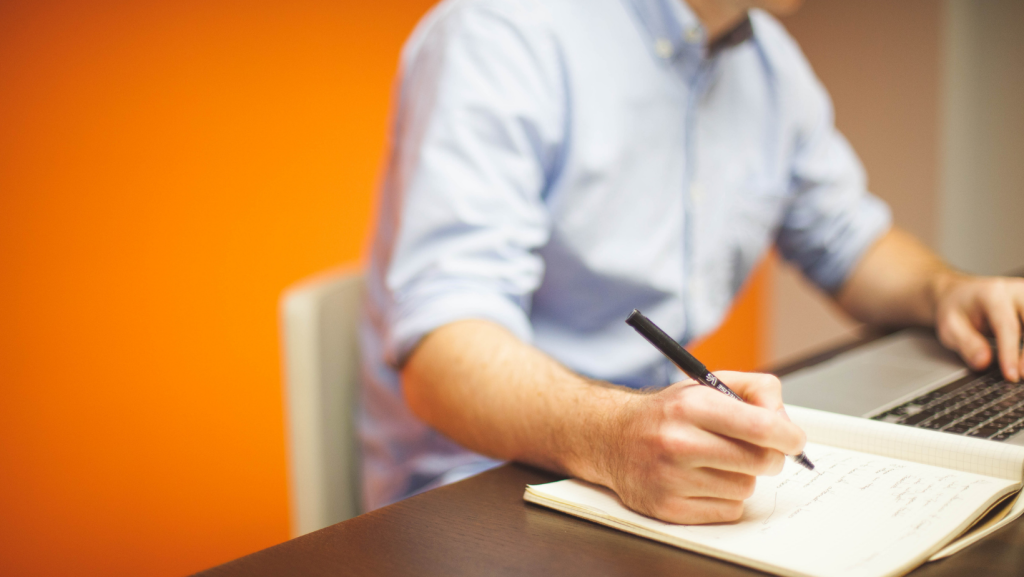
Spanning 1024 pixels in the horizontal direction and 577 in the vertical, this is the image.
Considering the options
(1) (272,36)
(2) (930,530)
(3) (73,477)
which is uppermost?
(1) (272,36)

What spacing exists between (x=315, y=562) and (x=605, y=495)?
0.18 meters

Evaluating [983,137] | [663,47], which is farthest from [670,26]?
[983,137]

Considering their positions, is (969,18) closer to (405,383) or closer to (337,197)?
(337,197)

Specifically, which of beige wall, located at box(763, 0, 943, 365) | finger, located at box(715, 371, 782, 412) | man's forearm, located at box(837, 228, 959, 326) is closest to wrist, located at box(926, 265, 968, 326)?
man's forearm, located at box(837, 228, 959, 326)

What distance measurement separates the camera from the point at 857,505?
43 centimetres

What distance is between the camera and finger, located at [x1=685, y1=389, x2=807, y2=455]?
38 centimetres

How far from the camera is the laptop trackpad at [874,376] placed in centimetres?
65

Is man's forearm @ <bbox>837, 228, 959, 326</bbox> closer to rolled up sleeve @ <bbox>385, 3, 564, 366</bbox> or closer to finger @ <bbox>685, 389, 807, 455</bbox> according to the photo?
rolled up sleeve @ <bbox>385, 3, 564, 366</bbox>

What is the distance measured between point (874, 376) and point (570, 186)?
0.39 meters

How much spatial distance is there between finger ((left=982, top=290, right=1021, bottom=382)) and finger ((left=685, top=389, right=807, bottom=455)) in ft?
1.46

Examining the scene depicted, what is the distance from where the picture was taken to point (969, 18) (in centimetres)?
229

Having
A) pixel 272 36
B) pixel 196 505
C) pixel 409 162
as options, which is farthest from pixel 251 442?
pixel 409 162

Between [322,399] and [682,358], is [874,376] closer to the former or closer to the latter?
[682,358]

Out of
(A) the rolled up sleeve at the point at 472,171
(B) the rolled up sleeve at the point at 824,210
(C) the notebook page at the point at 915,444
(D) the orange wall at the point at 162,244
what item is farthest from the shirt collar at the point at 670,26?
(D) the orange wall at the point at 162,244
